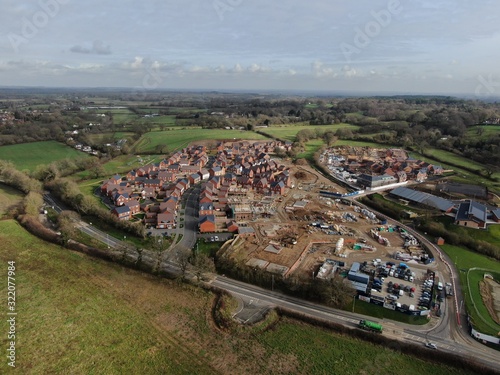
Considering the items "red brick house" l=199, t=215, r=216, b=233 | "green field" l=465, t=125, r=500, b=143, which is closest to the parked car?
"red brick house" l=199, t=215, r=216, b=233

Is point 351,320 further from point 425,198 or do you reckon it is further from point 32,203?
point 32,203

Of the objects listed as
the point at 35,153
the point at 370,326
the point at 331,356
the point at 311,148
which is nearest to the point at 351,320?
the point at 370,326

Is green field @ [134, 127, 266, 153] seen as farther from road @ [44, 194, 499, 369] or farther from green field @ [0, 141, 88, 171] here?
road @ [44, 194, 499, 369]

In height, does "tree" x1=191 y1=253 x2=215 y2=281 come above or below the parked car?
above

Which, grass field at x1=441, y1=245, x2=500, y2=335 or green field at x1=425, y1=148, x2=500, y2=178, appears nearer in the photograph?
grass field at x1=441, y1=245, x2=500, y2=335

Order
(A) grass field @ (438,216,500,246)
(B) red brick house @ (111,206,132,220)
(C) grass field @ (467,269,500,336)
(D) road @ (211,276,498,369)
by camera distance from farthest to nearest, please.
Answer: (B) red brick house @ (111,206,132,220) → (A) grass field @ (438,216,500,246) → (C) grass field @ (467,269,500,336) → (D) road @ (211,276,498,369)

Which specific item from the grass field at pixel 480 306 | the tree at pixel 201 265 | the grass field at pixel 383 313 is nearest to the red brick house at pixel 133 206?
the tree at pixel 201 265

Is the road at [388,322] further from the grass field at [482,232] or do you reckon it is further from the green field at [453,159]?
the green field at [453,159]
